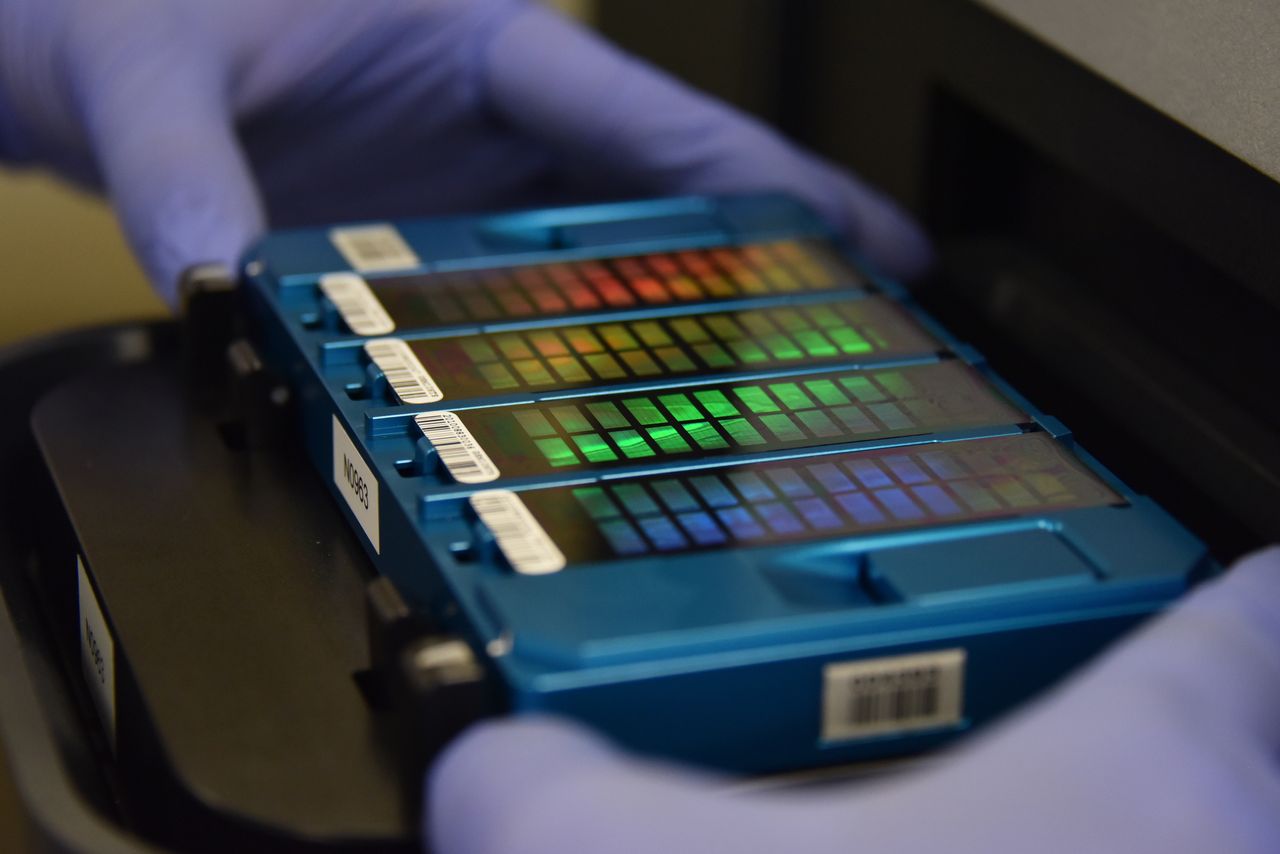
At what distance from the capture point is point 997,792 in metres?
0.40

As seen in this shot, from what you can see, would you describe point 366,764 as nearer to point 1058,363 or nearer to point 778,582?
point 778,582

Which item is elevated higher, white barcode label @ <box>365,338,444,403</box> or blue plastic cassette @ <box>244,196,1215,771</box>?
white barcode label @ <box>365,338,444,403</box>

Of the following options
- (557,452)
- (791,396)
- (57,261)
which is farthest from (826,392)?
(57,261)

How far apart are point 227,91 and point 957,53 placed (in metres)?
0.45

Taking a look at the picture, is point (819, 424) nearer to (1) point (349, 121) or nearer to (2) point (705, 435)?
(2) point (705, 435)

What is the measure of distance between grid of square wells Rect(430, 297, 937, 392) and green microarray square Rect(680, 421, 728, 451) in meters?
0.05

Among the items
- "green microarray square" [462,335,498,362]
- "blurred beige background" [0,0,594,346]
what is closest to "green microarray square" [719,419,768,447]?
"green microarray square" [462,335,498,362]

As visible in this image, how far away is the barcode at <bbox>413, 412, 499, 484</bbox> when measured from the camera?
1.85ft

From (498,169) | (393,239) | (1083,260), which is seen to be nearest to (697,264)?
(393,239)

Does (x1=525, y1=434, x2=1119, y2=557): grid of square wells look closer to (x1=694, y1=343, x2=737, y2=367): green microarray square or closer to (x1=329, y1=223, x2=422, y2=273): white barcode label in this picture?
(x1=694, y1=343, x2=737, y2=367): green microarray square

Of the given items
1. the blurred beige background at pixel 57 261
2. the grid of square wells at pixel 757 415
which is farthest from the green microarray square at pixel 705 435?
the blurred beige background at pixel 57 261

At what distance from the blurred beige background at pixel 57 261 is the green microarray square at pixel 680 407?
993 mm

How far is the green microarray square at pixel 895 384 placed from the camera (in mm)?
639

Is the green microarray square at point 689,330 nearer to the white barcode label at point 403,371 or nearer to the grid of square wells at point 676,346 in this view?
the grid of square wells at point 676,346
